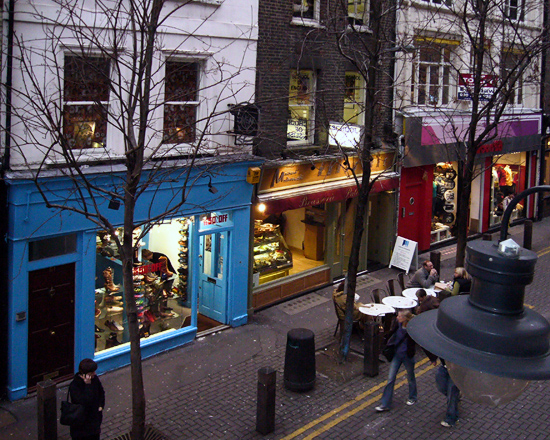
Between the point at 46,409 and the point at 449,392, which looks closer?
the point at 46,409

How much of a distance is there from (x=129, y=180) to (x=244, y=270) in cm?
584

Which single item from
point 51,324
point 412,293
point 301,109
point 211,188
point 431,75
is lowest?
point 51,324

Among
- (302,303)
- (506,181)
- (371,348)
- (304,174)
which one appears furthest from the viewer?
(506,181)

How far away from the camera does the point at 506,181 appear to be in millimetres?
24406

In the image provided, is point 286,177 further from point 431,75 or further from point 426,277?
point 431,75

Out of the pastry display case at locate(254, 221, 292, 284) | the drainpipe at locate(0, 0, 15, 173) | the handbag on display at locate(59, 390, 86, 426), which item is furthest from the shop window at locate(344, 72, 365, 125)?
the handbag on display at locate(59, 390, 86, 426)

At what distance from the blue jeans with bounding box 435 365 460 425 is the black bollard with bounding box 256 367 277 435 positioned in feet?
8.32

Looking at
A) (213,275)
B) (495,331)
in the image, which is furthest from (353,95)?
(495,331)

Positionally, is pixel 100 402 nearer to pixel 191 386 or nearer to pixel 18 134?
pixel 191 386

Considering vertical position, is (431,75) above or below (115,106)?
above

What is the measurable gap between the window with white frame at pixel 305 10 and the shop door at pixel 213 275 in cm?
540

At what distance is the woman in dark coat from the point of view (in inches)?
336

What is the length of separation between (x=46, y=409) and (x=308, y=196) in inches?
325

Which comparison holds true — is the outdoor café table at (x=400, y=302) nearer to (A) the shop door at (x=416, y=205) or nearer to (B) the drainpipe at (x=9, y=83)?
(A) the shop door at (x=416, y=205)
